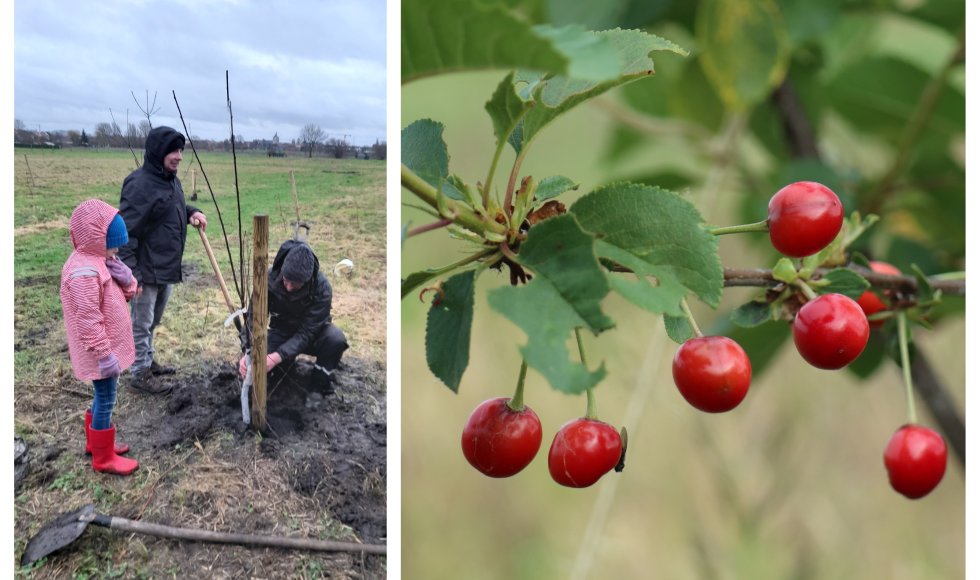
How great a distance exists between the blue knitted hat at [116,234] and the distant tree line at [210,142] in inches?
3.9

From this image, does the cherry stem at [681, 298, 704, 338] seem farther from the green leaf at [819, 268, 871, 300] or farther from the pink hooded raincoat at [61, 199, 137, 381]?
the pink hooded raincoat at [61, 199, 137, 381]

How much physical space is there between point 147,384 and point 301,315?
0.72ft

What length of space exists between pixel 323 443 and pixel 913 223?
0.89 metres

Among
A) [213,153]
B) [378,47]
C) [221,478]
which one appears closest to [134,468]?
[221,478]

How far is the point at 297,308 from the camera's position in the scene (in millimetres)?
1156

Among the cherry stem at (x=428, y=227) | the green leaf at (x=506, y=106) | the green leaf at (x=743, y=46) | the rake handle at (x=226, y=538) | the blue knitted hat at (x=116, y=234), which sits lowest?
the rake handle at (x=226, y=538)

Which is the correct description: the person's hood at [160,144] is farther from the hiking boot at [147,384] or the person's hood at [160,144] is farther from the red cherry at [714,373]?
the red cherry at [714,373]

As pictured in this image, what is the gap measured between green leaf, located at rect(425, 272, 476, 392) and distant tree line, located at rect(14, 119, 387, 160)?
2.12 ft

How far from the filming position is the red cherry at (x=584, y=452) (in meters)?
0.54

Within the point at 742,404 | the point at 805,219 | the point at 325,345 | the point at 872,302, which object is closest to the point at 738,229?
the point at 805,219

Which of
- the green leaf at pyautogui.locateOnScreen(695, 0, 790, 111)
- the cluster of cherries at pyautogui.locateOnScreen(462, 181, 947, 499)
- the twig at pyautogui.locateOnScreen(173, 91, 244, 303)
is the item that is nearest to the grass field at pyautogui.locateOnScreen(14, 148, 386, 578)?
the twig at pyautogui.locateOnScreen(173, 91, 244, 303)

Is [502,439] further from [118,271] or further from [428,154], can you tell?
[118,271]

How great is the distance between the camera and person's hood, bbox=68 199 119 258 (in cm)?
103

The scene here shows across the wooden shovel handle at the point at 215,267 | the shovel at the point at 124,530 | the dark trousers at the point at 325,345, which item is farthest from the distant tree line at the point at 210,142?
the shovel at the point at 124,530
